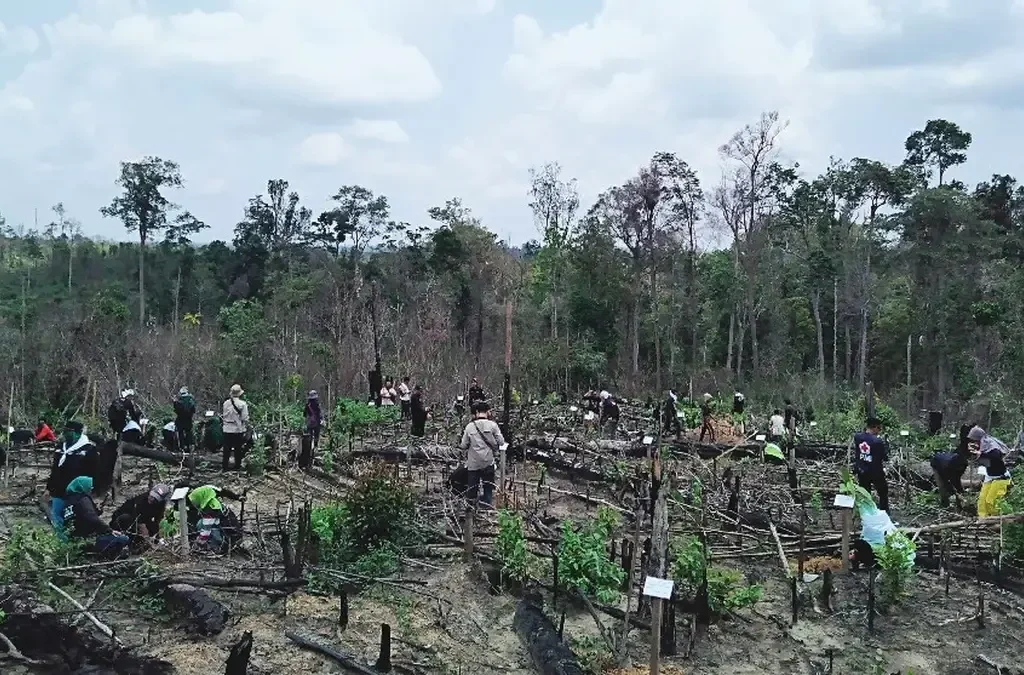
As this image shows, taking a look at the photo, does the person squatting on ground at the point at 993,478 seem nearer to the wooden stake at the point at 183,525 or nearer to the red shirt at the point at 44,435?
the wooden stake at the point at 183,525

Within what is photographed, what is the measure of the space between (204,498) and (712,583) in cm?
483

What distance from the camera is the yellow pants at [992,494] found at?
9719mm

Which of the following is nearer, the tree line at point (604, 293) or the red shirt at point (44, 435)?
the red shirt at point (44, 435)

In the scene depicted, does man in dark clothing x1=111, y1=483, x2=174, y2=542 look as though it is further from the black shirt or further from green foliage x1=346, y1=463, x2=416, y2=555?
green foliage x1=346, y1=463, x2=416, y2=555

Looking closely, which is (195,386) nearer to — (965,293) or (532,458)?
(532,458)

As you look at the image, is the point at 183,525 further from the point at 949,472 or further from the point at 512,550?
the point at 949,472

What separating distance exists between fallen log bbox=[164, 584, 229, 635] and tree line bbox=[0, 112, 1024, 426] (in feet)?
51.0

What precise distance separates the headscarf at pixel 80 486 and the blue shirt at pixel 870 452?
26.9 ft

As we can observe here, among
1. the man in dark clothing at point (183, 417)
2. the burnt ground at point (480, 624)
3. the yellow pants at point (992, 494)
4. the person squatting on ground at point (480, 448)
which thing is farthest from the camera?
the man in dark clothing at point (183, 417)

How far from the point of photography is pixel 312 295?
1310 inches

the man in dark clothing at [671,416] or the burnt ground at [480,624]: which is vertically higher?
the man in dark clothing at [671,416]

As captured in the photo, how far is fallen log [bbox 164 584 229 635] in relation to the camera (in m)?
6.81

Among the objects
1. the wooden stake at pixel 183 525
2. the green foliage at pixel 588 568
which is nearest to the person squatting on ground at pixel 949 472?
the green foliage at pixel 588 568

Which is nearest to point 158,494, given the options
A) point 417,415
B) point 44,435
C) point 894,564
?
point 894,564
